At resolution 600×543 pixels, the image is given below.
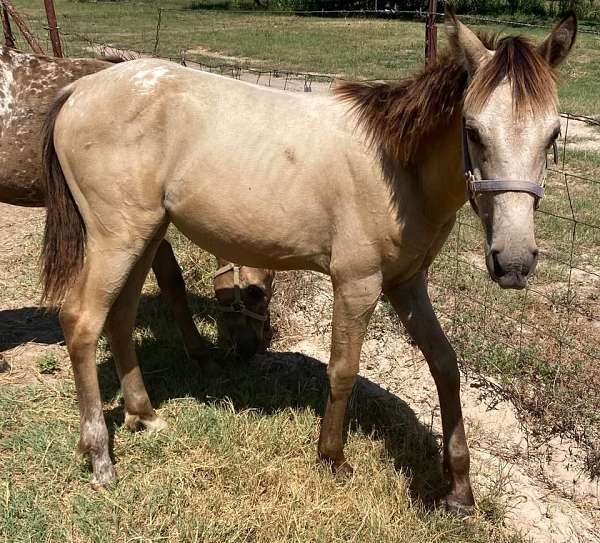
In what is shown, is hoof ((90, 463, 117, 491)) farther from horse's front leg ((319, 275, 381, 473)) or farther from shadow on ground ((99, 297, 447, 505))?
horse's front leg ((319, 275, 381, 473))

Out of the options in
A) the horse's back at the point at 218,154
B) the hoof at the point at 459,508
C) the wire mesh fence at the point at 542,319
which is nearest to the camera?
the horse's back at the point at 218,154

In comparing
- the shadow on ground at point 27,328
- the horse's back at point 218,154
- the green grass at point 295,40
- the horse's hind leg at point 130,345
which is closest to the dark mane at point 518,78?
the horse's back at point 218,154

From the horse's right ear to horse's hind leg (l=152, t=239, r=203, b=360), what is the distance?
2356mm

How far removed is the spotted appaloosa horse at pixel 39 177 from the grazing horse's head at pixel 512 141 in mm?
2016

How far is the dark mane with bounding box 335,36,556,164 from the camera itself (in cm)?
207

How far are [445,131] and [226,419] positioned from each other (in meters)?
1.86

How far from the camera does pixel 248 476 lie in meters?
3.00

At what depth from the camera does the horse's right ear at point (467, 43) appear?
223 centimetres

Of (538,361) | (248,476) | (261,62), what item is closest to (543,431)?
(538,361)

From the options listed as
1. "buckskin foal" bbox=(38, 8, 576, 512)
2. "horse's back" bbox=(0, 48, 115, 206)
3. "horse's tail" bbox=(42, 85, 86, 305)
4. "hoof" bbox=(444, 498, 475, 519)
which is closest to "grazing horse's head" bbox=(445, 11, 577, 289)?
"buckskin foal" bbox=(38, 8, 576, 512)

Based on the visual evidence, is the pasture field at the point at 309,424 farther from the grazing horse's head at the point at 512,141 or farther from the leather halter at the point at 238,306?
the grazing horse's head at the point at 512,141

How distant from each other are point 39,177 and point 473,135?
9.31 ft

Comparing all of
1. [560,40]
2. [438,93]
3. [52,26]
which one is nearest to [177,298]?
[438,93]

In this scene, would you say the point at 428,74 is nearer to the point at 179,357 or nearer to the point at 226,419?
the point at 226,419
